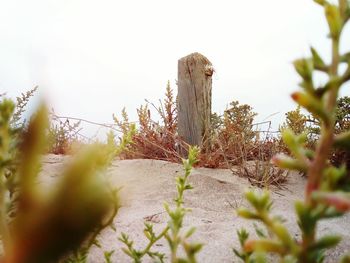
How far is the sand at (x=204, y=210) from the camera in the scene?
7.25ft

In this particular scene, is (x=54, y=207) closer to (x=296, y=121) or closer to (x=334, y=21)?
(x=334, y=21)

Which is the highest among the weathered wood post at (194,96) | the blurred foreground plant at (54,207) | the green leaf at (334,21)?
the weathered wood post at (194,96)

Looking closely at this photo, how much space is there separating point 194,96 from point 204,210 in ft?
7.87

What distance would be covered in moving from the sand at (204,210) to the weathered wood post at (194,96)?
0.83m

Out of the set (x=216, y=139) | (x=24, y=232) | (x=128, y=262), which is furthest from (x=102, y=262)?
(x=216, y=139)

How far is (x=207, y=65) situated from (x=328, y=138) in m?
5.08

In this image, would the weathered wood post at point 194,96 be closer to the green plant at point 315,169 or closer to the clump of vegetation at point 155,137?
the clump of vegetation at point 155,137

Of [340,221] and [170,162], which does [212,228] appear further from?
[170,162]

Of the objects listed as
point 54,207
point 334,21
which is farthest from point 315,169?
point 54,207

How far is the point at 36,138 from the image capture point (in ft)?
0.75

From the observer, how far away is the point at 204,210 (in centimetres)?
329

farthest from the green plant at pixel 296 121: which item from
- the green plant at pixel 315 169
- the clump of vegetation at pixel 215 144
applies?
the green plant at pixel 315 169

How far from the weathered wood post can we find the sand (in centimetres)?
83

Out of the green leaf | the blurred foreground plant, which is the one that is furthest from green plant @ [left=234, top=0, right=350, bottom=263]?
the blurred foreground plant
